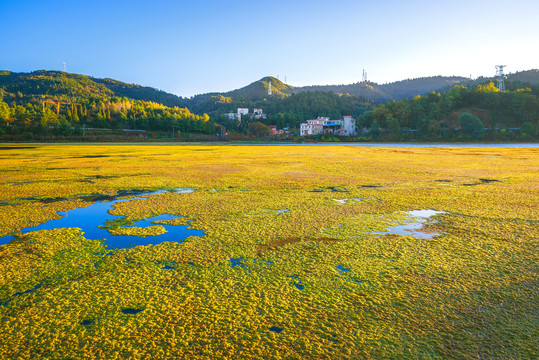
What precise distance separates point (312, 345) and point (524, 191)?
27.8 feet

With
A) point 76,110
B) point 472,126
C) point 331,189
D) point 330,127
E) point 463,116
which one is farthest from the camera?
point 330,127

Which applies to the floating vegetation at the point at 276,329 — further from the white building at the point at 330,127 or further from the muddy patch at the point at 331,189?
the white building at the point at 330,127

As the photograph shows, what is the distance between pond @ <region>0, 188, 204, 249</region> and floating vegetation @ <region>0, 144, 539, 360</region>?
45 mm

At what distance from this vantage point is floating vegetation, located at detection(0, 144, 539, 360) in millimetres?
2221

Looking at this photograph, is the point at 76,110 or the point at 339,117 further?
the point at 339,117

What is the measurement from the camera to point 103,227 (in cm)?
507

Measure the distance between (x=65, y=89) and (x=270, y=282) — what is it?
178 metres

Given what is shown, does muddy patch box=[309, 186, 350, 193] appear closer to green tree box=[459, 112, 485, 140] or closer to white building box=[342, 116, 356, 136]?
green tree box=[459, 112, 485, 140]

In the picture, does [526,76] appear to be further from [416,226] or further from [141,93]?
[141,93]

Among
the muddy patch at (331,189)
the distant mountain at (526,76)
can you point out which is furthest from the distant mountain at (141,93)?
the muddy patch at (331,189)

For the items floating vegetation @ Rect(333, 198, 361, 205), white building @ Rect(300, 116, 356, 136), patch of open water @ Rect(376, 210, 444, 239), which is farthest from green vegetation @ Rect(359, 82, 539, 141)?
patch of open water @ Rect(376, 210, 444, 239)

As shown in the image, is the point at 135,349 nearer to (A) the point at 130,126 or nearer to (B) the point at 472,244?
(B) the point at 472,244

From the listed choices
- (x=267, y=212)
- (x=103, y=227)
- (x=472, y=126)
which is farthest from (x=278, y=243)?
(x=472, y=126)

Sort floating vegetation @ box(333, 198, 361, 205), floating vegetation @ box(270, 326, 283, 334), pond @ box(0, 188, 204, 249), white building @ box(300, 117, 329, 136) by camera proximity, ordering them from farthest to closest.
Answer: white building @ box(300, 117, 329, 136), floating vegetation @ box(333, 198, 361, 205), pond @ box(0, 188, 204, 249), floating vegetation @ box(270, 326, 283, 334)
